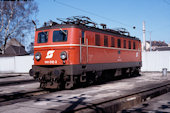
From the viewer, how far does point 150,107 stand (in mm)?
8719

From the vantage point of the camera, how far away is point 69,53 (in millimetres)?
11383

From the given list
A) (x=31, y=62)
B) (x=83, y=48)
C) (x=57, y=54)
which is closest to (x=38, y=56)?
(x=57, y=54)

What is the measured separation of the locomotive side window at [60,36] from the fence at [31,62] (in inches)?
704

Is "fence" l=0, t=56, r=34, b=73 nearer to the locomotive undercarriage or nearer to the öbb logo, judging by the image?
the locomotive undercarriage

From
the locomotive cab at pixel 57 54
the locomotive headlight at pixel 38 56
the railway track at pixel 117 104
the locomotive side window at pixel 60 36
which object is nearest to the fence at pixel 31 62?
the railway track at pixel 117 104

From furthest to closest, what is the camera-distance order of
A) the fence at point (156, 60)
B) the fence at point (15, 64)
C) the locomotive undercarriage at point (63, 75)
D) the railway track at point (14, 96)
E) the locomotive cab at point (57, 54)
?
the fence at point (15, 64) < the fence at point (156, 60) < the locomotive cab at point (57, 54) < the locomotive undercarriage at point (63, 75) < the railway track at point (14, 96)

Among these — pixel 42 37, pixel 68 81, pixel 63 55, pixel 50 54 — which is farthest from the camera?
pixel 42 37

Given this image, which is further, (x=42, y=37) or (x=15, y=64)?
(x=15, y=64)

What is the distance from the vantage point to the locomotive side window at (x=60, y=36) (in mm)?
11742

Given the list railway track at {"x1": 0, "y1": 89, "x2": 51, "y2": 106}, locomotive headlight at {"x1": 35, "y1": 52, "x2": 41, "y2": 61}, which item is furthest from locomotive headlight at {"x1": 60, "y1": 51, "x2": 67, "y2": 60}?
railway track at {"x1": 0, "y1": 89, "x2": 51, "y2": 106}

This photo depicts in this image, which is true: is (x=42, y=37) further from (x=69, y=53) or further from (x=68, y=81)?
(x=68, y=81)

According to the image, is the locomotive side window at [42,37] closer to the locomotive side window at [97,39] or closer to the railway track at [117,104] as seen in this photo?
the locomotive side window at [97,39]

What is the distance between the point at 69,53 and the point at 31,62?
19.7 meters

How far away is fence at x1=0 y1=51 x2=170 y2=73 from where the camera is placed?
26453 millimetres
